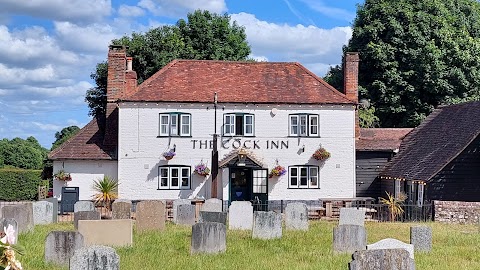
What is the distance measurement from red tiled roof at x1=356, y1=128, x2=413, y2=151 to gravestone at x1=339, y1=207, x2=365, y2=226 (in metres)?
12.9

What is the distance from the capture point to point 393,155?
38500 mm

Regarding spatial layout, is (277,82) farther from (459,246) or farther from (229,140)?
(459,246)

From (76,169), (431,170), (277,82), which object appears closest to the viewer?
(431,170)

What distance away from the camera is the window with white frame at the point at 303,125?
1451 inches

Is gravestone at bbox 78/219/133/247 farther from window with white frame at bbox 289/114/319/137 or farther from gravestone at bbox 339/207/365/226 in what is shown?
window with white frame at bbox 289/114/319/137

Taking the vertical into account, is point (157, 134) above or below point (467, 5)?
below

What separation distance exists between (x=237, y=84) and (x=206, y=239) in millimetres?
20014

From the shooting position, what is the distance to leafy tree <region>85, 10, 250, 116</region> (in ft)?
160

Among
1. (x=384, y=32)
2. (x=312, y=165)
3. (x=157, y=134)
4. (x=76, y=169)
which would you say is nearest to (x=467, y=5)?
(x=384, y=32)

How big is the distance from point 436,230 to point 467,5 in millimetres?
31694

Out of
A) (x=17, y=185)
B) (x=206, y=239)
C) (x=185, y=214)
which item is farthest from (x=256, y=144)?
(x=17, y=185)

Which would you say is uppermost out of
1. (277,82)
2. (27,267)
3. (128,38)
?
(128,38)

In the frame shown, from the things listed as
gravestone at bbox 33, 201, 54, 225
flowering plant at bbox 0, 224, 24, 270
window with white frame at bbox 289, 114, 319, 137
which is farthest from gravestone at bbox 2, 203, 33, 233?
flowering plant at bbox 0, 224, 24, 270

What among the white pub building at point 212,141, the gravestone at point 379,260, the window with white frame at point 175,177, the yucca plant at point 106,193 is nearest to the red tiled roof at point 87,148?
the white pub building at point 212,141
